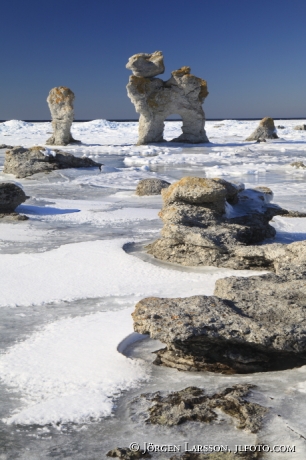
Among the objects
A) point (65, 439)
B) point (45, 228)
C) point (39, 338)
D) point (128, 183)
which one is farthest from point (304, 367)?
point (128, 183)

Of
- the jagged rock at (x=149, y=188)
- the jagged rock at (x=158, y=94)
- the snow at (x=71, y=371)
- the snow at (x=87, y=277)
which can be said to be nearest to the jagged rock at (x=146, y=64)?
the jagged rock at (x=158, y=94)

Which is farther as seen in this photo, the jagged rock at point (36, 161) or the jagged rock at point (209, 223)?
the jagged rock at point (36, 161)

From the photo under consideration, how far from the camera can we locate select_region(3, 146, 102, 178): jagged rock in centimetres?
1430

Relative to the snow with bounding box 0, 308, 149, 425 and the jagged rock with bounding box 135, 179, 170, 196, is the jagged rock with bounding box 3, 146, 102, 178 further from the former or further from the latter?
the snow with bounding box 0, 308, 149, 425

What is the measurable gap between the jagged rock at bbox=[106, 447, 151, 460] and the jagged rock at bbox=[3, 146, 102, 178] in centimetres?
1207

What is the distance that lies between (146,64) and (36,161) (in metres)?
10.4

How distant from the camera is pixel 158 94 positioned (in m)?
24.1

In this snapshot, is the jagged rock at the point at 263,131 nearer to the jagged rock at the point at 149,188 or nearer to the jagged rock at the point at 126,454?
the jagged rock at the point at 149,188

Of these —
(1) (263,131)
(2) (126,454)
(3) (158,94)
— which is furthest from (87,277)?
(1) (263,131)

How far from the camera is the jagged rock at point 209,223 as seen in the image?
5.87 metres

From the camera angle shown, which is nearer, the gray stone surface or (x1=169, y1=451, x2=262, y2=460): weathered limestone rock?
(x1=169, y1=451, x2=262, y2=460): weathered limestone rock

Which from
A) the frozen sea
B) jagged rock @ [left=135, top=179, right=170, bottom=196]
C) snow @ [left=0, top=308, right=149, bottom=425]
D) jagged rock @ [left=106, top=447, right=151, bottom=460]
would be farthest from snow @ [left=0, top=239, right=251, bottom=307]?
jagged rock @ [left=135, top=179, right=170, bottom=196]

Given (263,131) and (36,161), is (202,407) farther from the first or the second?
(263,131)

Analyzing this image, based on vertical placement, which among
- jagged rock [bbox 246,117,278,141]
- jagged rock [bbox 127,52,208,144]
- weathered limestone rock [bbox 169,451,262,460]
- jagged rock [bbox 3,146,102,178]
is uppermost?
jagged rock [bbox 127,52,208,144]
